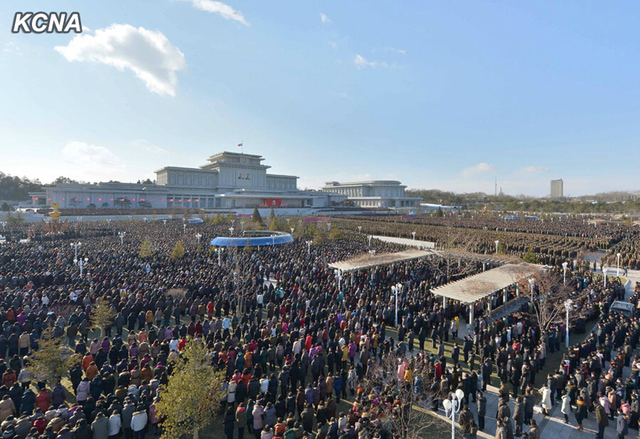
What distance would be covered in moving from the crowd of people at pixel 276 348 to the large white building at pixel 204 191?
5193 cm

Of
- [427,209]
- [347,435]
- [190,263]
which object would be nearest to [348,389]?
[347,435]

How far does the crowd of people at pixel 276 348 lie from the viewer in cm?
665

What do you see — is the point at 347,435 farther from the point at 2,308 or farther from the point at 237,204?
the point at 237,204

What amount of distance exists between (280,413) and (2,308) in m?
12.4

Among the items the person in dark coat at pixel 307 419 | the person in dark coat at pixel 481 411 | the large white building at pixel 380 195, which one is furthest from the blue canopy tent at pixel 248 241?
the large white building at pixel 380 195

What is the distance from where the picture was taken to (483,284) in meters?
14.3

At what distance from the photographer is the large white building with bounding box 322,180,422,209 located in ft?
324

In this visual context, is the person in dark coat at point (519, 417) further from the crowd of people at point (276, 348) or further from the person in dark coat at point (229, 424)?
the person in dark coat at point (229, 424)

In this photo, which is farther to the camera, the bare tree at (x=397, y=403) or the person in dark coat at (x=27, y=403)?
the person in dark coat at (x=27, y=403)

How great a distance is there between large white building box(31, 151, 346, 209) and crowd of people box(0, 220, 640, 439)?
5193 cm

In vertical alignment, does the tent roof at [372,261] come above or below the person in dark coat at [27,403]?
above

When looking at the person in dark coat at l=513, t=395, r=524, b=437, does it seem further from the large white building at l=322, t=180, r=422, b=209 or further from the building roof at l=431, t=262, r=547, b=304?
the large white building at l=322, t=180, r=422, b=209

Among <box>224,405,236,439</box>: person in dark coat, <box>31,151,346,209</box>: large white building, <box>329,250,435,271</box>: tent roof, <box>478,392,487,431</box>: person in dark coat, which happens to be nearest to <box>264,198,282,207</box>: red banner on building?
<box>31,151,346,209</box>: large white building

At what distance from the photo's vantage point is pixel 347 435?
5875 mm
